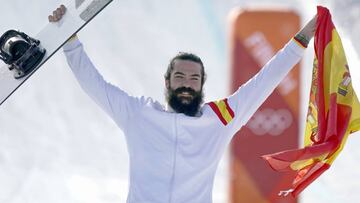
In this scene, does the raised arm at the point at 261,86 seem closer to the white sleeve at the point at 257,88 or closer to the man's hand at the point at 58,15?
the white sleeve at the point at 257,88

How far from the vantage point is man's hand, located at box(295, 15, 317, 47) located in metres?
3.73

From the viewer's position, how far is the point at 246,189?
645 cm

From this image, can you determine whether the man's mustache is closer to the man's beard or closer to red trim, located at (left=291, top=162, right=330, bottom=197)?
the man's beard

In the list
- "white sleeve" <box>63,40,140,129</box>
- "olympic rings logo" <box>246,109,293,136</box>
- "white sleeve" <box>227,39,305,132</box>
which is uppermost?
"white sleeve" <box>63,40,140,129</box>

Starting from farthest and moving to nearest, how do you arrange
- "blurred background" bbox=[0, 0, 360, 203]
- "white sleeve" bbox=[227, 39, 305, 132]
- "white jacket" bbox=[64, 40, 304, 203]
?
"blurred background" bbox=[0, 0, 360, 203] → "white sleeve" bbox=[227, 39, 305, 132] → "white jacket" bbox=[64, 40, 304, 203]

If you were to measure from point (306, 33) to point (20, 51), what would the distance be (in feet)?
3.74

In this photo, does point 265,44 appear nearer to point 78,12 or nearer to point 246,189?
point 246,189

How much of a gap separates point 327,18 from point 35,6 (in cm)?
703

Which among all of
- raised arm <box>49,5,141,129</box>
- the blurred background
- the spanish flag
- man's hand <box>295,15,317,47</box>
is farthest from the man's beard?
the blurred background

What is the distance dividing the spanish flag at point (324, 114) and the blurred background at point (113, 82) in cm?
250

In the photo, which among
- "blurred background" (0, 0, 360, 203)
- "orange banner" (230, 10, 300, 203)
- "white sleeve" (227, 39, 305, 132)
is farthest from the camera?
"blurred background" (0, 0, 360, 203)

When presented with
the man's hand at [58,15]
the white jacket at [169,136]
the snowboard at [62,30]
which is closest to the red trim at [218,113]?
the white jacket at [169,136]

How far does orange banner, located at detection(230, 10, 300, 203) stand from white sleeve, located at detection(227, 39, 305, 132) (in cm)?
254

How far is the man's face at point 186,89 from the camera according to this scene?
3.52 metres
